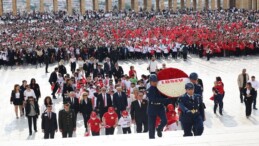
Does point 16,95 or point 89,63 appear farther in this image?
point 89,63

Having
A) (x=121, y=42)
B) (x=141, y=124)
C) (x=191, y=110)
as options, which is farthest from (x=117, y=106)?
(x=121, y=42)

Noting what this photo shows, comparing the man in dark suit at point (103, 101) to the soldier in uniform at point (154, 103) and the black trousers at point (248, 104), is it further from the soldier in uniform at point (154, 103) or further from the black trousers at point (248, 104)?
the black trousers at point (248, 104)

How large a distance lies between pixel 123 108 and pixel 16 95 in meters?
3.84

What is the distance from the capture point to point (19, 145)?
9.05m

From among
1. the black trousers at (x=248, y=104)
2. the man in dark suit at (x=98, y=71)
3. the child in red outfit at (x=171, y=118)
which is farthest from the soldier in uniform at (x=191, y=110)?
the man in dark suit at (x=98, y=71)

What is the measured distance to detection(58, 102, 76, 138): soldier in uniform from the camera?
11.2 metres

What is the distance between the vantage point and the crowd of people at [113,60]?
11.1 meters

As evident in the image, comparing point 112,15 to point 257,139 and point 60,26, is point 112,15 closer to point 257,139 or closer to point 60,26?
point 60,26

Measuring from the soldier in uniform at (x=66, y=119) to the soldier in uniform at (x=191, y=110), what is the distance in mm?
3433

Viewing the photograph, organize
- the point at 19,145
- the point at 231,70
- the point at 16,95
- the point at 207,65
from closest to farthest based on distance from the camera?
the point at 19,145, the point at 16,95, the point at 231,70, the point at 207,65

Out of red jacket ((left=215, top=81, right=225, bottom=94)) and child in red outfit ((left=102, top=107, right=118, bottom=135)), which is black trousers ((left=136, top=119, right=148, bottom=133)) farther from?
red jacket ((left=215, top=81, right=225, bottom=94))

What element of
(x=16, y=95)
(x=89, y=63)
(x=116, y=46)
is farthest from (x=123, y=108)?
(x=116, y=46)

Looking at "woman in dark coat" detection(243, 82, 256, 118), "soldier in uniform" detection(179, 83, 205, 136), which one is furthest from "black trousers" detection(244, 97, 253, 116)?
"soldier in uniform" detection(179, 83, 205, 136)

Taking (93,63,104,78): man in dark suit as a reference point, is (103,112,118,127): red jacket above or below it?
below
